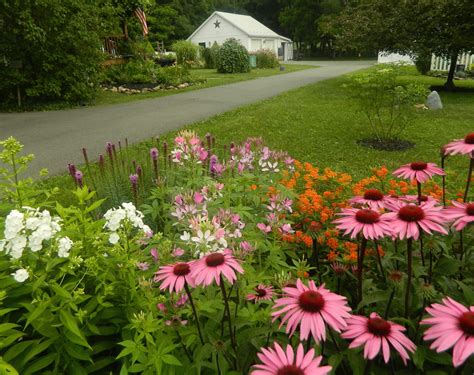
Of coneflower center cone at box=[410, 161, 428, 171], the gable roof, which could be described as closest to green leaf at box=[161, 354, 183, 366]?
coneflower center cone at box=[410, 161, 428, 171]

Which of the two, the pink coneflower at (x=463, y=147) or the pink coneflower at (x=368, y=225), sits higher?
the pink coneflower at (x=463, y=147)

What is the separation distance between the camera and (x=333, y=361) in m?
1.31

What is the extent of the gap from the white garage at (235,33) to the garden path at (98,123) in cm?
2666

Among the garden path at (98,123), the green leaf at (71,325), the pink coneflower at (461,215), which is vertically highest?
the pink coneflower at (461,215)

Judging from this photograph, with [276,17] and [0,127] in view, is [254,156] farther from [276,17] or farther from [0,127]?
[276,17]

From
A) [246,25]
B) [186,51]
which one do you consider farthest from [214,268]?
[246,25]

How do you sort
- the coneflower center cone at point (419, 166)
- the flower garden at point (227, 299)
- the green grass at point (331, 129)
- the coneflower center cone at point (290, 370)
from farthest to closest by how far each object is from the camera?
the green grass at point (331, 129) < the coneflower center cone at point (419, 166) < the flower garden at point (227, 299) < the coneflower center cone at point (290, 370)

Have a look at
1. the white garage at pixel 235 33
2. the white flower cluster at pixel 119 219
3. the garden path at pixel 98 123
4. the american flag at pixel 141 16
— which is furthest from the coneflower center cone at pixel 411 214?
the white garage at pixel 235 33

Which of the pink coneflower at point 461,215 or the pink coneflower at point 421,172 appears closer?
the pink coneflower at point 461,215

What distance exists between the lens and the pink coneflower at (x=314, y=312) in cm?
100

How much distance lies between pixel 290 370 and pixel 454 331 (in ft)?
1.34

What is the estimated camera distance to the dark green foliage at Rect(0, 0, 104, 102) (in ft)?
33.6

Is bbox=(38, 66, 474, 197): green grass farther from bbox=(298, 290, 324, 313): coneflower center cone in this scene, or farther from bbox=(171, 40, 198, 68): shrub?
bbox=(171, 40, 198, 68): shrub

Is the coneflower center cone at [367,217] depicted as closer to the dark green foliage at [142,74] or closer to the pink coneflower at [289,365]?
the pink coneflower at [289,365]
